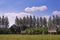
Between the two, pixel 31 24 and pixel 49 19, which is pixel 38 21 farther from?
pixel 49 19

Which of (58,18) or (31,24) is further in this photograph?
(31,24)

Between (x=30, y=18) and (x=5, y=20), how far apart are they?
11425mm

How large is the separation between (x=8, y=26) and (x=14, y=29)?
4974 mm

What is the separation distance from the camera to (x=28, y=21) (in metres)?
82.6

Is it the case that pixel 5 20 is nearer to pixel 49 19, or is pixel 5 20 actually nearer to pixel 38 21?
pixel 38 21

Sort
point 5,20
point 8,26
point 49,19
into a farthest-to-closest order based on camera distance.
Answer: point 5,20 → point 8,26 → point 49,19

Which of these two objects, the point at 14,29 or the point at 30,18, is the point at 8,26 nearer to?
the point at 14,29

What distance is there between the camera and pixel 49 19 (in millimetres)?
67500

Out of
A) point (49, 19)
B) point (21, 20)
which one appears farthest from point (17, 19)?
point (49, 19)

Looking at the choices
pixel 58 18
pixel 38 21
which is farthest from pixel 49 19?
pixel 38 21

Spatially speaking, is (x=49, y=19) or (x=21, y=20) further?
(x=21, y=20)

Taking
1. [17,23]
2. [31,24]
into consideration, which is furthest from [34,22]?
[17,23]

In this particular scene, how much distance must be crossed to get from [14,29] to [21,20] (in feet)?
37.7

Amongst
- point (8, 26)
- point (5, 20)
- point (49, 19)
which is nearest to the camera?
point (49, 19)
